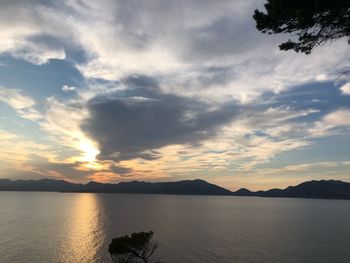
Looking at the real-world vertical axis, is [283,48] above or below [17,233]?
above

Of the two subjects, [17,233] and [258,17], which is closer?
[258,17]

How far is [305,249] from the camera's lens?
321ft

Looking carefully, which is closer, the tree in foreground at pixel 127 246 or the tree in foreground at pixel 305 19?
the tree in foreground at pixel 305 19

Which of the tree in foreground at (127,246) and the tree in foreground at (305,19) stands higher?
the tree in foreground at (305,19)

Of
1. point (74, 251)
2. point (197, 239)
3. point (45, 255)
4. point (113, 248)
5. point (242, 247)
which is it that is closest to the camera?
point (113, 248)

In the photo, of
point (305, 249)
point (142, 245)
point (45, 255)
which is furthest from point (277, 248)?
point (45, 255)

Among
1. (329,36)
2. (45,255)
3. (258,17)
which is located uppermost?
(258,17)

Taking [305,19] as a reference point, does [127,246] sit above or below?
below

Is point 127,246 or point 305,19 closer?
point 305,19

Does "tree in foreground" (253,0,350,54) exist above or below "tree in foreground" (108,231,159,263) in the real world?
above

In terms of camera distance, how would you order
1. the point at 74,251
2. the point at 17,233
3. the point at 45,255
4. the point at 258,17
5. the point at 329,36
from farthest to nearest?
the point at 17,233 → the point at 74,251 → the point at 45,255 → the point at 258,17 → the point at 329,36

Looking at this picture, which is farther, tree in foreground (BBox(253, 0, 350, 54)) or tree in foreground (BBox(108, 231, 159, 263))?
tree in foreground (BBox(108, 231, 159, 263))

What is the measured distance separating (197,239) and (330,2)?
102026 millimetres

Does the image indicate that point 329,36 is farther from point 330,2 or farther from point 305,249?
point 305,249
